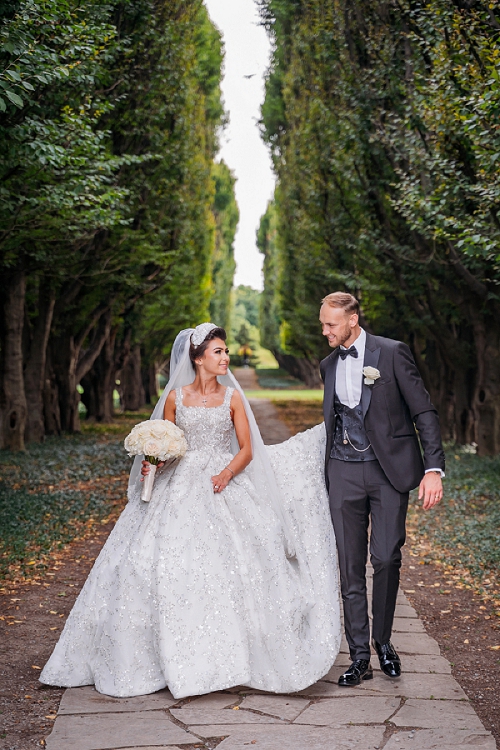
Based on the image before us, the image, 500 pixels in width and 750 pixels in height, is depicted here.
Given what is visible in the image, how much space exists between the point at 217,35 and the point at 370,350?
1193 inches

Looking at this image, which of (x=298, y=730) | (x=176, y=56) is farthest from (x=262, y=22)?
(x=298, y=730)

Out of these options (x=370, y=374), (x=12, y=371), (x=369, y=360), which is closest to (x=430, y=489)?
(x=370, y=374)

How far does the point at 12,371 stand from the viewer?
61.0ft

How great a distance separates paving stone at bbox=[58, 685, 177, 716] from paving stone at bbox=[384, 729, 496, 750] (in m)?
1.31

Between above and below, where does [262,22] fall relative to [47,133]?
above

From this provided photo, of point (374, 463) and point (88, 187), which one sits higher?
point (88, 187)

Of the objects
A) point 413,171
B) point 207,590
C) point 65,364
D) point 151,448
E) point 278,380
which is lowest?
point 278,380

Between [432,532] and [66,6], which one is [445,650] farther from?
[66,6]

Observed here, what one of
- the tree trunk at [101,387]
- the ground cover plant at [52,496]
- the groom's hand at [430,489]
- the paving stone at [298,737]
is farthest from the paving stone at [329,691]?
the tree trunk at [101,387]

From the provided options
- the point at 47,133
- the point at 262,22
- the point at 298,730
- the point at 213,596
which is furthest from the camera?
the point at 262,22

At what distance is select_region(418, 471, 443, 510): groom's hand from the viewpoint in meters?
5.24

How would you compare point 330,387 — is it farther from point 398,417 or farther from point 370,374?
point 398,417

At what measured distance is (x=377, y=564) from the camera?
17.9ft

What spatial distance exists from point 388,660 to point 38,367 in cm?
1671
